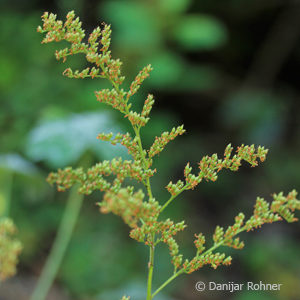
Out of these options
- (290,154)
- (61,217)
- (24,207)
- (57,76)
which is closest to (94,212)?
(61,217)

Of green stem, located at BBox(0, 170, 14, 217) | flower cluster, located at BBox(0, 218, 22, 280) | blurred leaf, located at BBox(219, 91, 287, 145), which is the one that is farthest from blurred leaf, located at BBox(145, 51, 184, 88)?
flower cluster, located at BBox(0, 218, 22, 280)

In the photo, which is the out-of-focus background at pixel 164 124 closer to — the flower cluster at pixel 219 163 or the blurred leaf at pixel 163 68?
the blurred leaf at pixel 163 68

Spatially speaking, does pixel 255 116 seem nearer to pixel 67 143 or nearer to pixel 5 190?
pixel 67 143

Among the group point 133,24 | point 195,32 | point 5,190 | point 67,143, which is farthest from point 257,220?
point 133,24

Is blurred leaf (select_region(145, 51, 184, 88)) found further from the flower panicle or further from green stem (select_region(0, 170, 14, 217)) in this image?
the flower panicle

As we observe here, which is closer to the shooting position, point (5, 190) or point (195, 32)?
point (5, 190)

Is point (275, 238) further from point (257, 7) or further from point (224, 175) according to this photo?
point (257, 7)

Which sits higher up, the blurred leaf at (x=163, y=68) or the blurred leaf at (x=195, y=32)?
the blurred leaf at (x=195, y=32)

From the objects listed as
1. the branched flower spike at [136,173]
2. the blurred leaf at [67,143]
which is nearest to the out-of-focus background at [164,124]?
the blurred leaf at [67,143]
